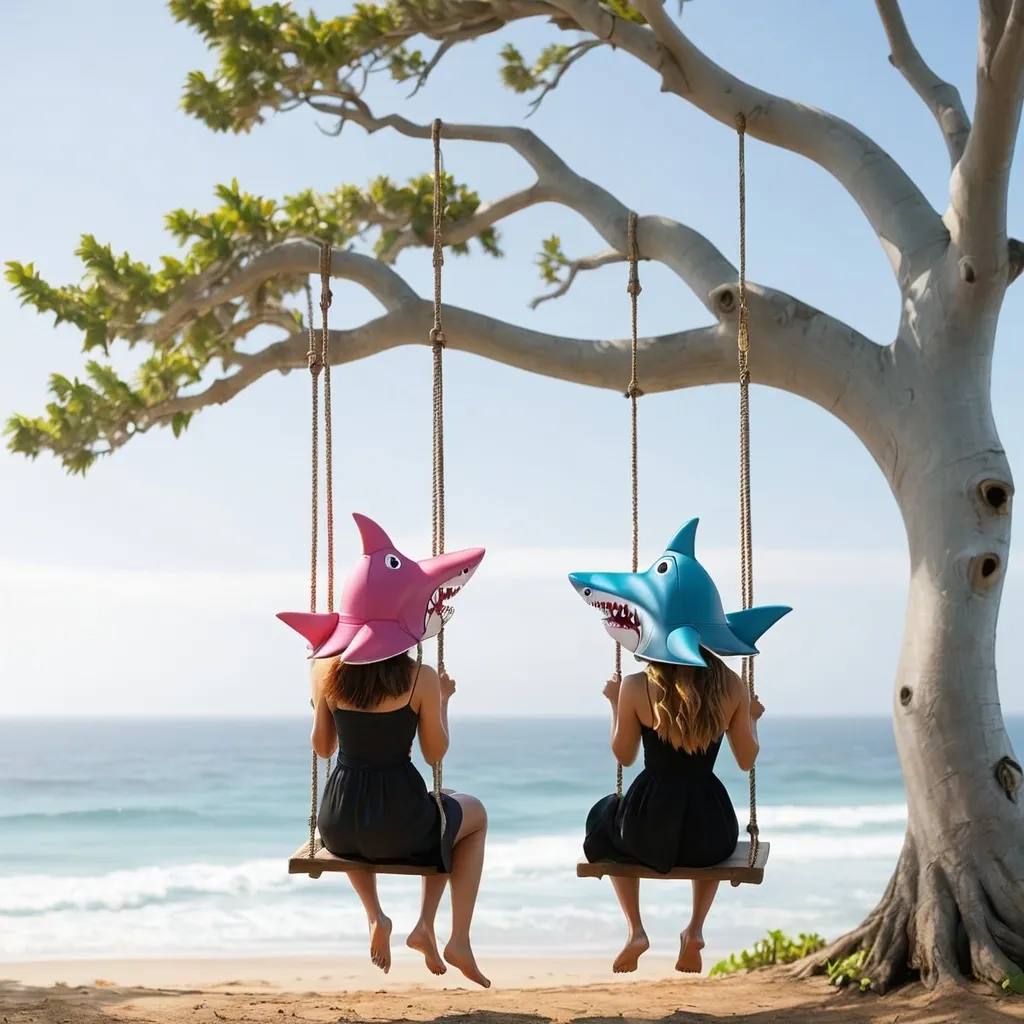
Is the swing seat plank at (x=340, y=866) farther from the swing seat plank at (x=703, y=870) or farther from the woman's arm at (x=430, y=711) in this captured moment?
the swing seat plank at (x=703, y=870)

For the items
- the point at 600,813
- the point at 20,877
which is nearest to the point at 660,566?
the point at 600,813

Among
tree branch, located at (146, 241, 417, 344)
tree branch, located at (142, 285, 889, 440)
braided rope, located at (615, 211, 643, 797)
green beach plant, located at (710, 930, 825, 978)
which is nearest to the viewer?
braided rope, located at (615, 211, 643, 797)

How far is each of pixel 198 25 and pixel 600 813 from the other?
5317 millimetres

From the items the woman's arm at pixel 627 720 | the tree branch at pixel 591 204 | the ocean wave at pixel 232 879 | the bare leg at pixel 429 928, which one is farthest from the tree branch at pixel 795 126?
the ocean wave at pixel 232 879

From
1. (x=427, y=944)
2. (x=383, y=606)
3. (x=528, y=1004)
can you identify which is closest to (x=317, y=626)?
(x=383, y=606)

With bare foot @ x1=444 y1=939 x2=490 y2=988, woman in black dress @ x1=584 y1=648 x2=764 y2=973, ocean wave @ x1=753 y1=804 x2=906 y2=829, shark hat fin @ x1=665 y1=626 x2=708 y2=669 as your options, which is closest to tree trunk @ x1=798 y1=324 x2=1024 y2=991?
woman in black dress @ x1=584 y1=648 x2=764 y2=973

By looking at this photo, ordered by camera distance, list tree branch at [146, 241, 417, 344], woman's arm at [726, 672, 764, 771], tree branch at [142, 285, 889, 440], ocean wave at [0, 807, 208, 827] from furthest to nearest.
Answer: ocean wave at [0, 807, 208, 827]
tree branch at [146, 241, 417, 344]
tree branch at [142, 285, 889, 440]
woman's arm at [726, 672, 764, 771]

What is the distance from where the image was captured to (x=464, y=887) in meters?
4.27

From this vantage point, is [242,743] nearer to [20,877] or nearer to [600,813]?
[20,877]

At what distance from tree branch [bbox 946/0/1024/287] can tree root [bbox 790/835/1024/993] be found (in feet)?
8.65

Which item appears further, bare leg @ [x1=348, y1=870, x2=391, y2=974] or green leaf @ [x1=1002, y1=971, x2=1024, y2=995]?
green leaf @ [x1=1002, y1=971, x2=1024, y2=995]

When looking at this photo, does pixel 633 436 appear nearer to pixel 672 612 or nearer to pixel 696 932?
pixel 672 612

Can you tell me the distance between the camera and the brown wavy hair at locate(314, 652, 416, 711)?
420 cm

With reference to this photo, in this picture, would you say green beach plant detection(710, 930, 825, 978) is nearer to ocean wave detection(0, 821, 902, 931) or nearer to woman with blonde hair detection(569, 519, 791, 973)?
woman with blonde hair detection(569, 519, 791, 973)
